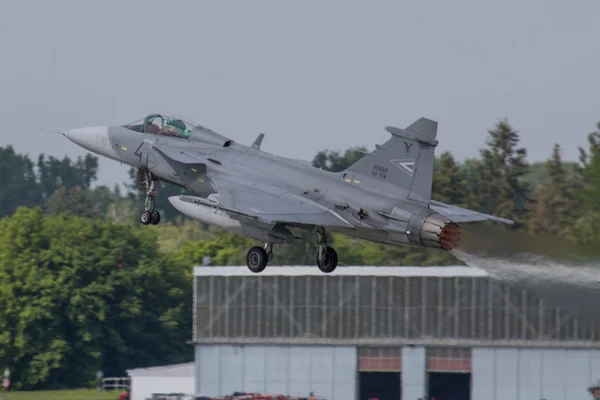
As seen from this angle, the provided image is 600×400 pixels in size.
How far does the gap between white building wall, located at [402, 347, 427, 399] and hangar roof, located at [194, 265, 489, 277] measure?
96.6 inches

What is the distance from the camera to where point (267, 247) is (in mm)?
27062

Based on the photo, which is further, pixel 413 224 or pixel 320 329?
pixel 320 329

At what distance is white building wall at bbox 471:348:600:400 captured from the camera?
41375mm

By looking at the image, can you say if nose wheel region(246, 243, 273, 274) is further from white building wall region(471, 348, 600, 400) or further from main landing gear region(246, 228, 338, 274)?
white building wall region(471, 348, 600, 400)

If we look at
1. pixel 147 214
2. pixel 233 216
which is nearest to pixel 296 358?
pixel 147 214

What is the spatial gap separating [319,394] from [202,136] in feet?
57.4

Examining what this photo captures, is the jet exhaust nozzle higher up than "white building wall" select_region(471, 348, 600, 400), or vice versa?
the jet exhaust nozzle

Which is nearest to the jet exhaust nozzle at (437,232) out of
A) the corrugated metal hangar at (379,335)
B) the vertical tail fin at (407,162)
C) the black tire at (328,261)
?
the vertical tail fin at (407,162)

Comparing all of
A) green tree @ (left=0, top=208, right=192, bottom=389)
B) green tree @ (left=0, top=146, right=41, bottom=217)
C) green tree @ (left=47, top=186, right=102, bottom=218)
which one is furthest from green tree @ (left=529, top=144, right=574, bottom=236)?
green tree @ (left=0, top=146, right=41, bottom=217)

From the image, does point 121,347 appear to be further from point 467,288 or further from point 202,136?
point 202,136

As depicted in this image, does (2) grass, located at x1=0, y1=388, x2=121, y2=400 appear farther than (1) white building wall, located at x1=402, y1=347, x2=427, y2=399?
Yes

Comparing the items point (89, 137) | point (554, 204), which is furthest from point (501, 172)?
point (89, 137)

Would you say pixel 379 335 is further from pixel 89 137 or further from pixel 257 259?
pixel 257 259

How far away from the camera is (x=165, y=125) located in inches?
1147
